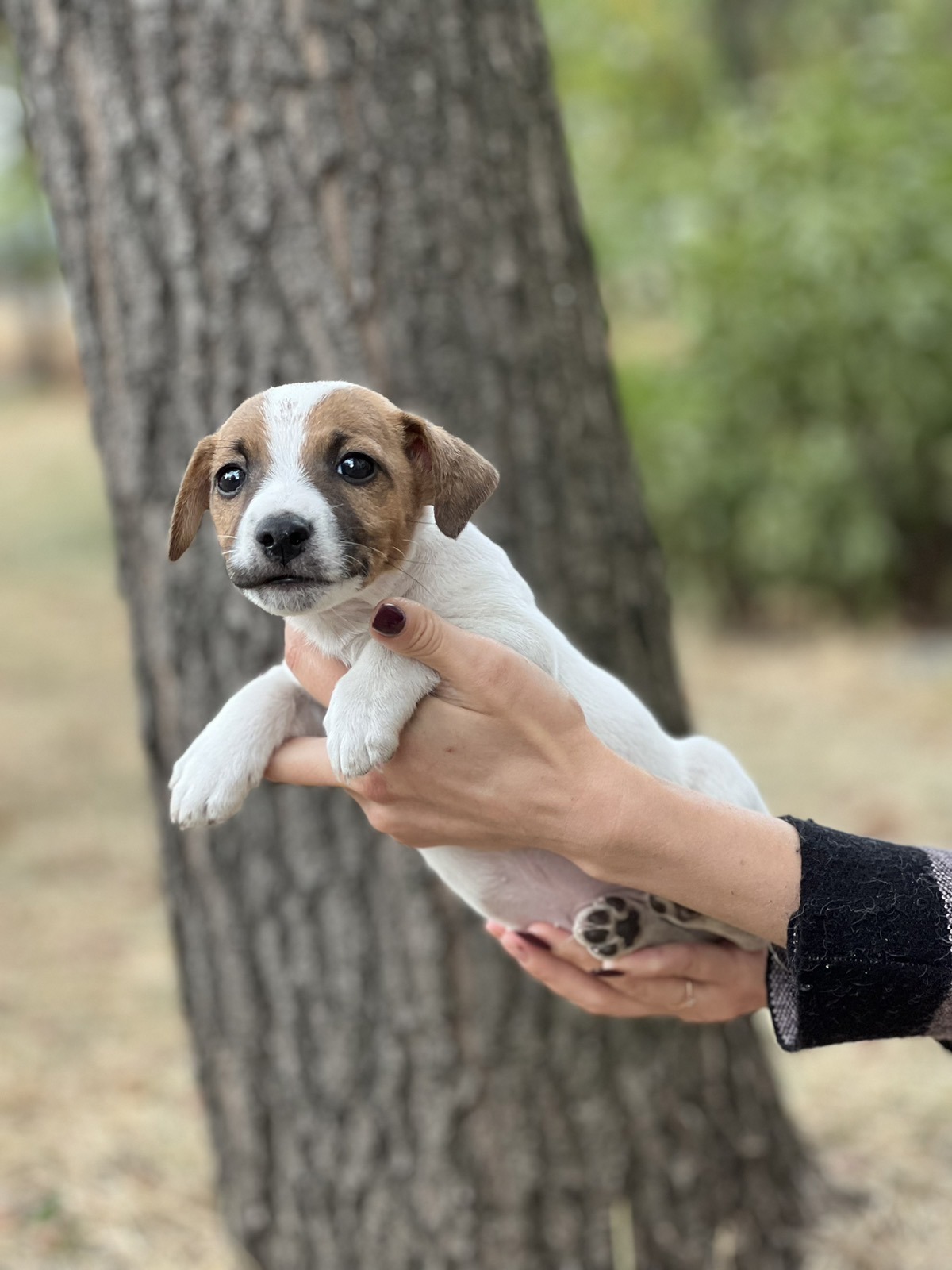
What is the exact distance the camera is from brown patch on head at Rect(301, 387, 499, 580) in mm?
1461

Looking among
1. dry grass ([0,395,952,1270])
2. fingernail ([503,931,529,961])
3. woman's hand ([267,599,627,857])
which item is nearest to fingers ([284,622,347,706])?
woman's hand ([267,599,627,857])

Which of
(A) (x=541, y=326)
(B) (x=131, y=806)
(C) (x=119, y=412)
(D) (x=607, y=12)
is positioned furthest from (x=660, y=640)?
(D) (x=607, y=12)

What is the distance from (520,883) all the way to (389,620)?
2.12 ft

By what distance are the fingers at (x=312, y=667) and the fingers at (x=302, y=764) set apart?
74 millimetres

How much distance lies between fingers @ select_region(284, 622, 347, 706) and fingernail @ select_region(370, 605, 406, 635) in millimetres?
236

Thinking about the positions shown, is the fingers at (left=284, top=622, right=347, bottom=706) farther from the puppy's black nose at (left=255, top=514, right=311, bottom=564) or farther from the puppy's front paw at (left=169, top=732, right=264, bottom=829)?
the puppy's black nose at (left=255, top=514, right=311, bottom=564)

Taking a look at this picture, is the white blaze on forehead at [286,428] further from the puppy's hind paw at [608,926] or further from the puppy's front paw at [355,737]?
the puppy's hind paw at [608,926]

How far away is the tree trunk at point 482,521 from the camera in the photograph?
116 inches

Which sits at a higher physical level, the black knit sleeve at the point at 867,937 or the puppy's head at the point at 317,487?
the puppy's head at the point at 317,487

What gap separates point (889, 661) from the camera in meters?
9.86

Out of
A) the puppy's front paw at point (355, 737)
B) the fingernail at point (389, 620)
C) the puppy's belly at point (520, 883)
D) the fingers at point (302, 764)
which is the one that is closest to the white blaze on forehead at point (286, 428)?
the fingernail at point (389, 620)

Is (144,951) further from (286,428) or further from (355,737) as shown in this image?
(286,428)

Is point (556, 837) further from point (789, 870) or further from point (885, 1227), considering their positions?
point (885, 1227)

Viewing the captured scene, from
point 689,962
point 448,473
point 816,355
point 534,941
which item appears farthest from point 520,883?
point 816,355
